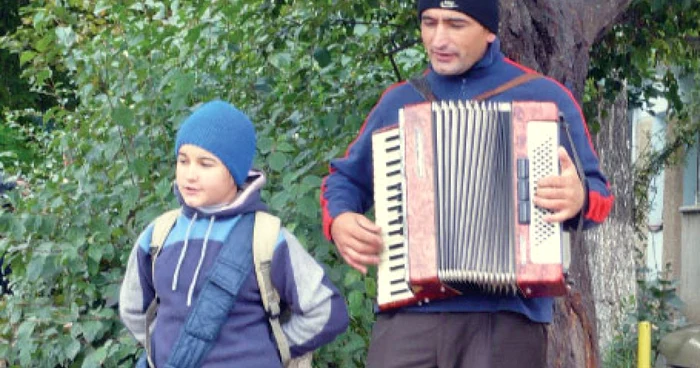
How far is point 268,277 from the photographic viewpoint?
4.65 metres

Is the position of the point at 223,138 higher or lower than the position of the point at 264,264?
higher

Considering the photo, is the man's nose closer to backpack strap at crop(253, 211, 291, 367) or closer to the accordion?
the accordion

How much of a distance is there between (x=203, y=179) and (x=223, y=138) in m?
0.16

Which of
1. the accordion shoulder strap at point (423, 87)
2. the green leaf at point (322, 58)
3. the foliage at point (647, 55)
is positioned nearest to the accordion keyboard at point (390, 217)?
the accordion shoulder strap at point (423, 87)

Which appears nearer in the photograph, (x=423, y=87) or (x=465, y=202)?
(x=465, y=202)

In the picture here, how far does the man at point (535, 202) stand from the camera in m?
4.44

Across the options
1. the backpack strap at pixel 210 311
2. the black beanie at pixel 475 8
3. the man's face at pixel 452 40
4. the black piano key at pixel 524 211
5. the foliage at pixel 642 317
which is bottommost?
the foliage at pixel 642 317

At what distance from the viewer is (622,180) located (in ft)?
44.0

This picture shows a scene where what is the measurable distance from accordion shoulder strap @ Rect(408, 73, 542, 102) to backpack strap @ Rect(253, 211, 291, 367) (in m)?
0.59

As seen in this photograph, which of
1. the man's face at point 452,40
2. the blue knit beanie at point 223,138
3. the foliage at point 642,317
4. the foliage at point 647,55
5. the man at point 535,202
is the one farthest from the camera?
the foliage at point 642,317

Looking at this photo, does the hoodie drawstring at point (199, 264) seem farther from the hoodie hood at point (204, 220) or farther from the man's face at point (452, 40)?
the man's face at point (452, 40)

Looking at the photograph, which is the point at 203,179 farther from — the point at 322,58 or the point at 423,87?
the point at 322,58

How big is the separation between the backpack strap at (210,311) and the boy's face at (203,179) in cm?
19

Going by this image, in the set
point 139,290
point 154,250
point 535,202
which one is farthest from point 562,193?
point 139,290
